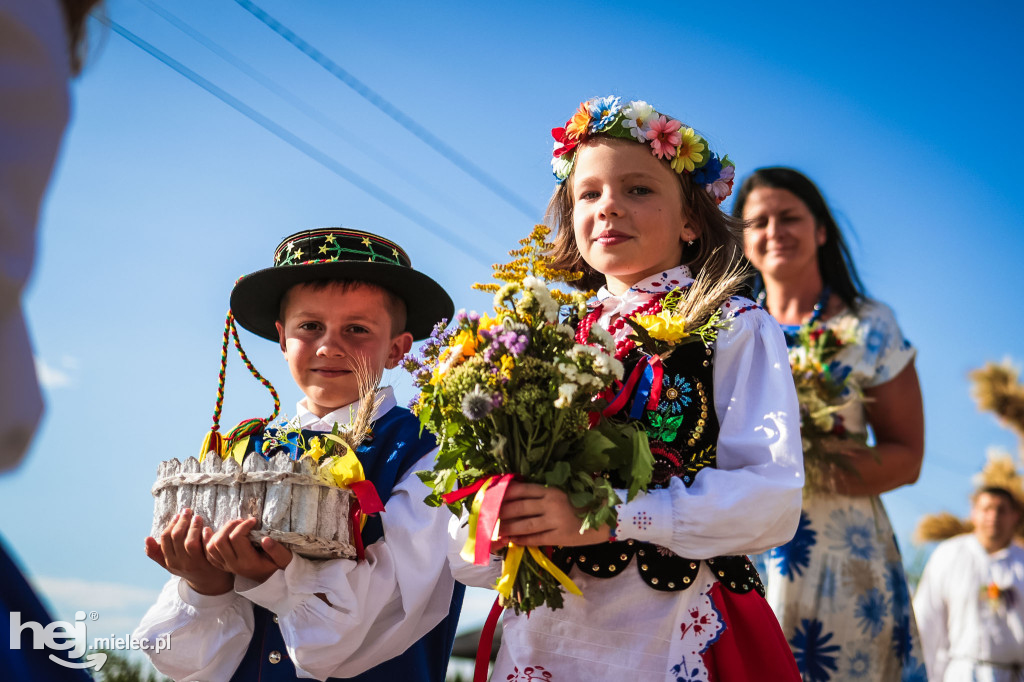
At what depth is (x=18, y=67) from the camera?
3.20ft

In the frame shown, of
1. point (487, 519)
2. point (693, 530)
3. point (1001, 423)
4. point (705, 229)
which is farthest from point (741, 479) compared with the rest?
point (1001, 423)

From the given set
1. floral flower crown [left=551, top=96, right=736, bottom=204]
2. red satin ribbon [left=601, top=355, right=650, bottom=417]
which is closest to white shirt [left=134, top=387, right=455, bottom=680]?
red satin ribbon [left=601, top=355, right=650, bottom=417]

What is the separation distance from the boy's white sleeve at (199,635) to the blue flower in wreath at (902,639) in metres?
2.65

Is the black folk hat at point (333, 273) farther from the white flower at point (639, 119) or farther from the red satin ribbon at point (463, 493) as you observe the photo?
the red satin ribbon at point (463, 493)

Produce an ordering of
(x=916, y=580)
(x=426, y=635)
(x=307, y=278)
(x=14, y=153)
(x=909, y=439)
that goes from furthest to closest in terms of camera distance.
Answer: (x=916, y=580)
(x=909, y=439)
(x=307, y=278)
(x=426, y=635)
(x=14, y=153)

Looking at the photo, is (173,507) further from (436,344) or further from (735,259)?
(735,259)

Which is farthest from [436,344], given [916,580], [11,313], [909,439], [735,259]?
[916,580]

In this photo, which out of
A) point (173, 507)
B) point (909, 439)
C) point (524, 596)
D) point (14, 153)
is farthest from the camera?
point (909, 439)

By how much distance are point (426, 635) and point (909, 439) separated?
8.12ft

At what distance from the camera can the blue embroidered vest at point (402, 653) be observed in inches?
125

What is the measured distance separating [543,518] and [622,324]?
79cm

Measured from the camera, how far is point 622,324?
290cm

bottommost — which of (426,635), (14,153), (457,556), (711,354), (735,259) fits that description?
(426,635)

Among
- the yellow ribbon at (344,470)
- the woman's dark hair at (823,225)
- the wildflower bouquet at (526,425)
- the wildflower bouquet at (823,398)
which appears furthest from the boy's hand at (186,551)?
the woman's dark hair at (823,225)
